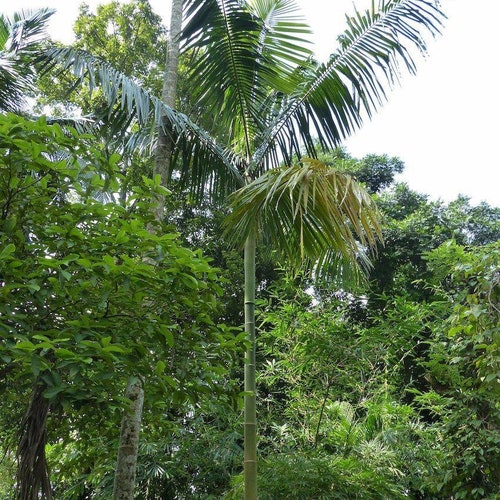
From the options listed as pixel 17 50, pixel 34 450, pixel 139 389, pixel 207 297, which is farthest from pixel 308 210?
pixel 17 50

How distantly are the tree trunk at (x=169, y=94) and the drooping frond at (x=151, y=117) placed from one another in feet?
0.26

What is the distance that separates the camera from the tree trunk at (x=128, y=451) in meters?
3.71

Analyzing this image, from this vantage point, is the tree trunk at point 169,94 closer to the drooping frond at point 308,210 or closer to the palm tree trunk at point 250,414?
the drooping frond at point 308,210

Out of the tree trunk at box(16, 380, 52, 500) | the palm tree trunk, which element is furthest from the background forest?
the palm tree trunk

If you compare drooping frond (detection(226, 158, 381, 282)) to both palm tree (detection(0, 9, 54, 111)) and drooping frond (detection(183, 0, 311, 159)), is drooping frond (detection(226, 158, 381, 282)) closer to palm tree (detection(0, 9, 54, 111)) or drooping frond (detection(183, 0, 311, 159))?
drooping frond (detection(183, 0, 311, 159))

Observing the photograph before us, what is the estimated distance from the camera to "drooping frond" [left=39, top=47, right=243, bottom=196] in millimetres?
4398

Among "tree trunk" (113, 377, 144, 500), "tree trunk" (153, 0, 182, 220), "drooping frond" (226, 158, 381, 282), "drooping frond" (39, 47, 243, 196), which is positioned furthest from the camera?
"tree trunk" (153, 0, 182, 220)

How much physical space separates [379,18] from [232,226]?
2007 mm

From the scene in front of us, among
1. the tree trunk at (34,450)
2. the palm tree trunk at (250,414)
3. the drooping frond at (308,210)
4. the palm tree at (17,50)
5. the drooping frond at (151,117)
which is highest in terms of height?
the palm tree at (17,50)

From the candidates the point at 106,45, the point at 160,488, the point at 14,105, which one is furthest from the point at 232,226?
the point at 106,45

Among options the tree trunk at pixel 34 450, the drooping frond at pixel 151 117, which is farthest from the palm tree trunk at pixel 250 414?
the tree trunk at pixel 34 450

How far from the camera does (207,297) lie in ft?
9.86

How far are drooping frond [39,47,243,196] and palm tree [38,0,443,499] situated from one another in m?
0.01

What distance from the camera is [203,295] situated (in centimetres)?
303
